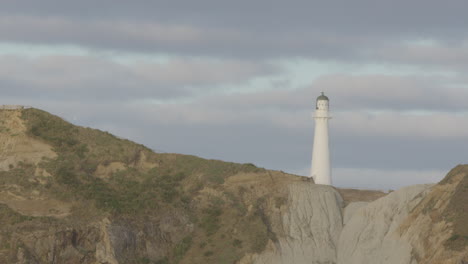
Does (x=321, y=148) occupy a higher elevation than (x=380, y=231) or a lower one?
higher

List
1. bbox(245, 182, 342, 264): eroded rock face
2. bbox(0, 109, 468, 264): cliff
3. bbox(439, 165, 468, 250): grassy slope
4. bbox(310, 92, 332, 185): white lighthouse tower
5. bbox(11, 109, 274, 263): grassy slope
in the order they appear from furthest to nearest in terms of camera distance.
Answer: bbox(310, 92, 332, 185): white lighthouse tower < bbox(245, 182, 342, 264): eroded rock face < bbox(11, 109, 274, 263): grassy slope < bbox(0, 109, 468, 264): cliff < bbox(439, 165, 468, 250): grassy slope

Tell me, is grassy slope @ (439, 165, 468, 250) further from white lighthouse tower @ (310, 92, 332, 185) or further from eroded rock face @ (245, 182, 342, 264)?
white lighthouse tower @ (310, 92, 332, 185)

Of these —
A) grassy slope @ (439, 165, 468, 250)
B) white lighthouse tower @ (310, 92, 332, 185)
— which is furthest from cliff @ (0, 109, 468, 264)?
white lighthouse tower @ (310, 92, 332, 185)

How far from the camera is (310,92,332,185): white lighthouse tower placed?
92.9m

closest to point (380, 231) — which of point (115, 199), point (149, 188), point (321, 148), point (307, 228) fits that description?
point (307, 228)

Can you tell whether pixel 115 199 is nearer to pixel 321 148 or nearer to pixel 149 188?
pixel 149 188

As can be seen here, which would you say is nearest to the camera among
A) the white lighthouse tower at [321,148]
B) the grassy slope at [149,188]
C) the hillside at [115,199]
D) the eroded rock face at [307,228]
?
the hillside at [115,199]

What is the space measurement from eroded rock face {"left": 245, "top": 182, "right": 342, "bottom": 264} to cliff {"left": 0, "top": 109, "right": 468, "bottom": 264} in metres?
0.09

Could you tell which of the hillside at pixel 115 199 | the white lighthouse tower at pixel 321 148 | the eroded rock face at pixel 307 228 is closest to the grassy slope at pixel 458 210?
the eroded rock face at pixel 307 228

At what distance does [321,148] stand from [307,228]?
18.6 metres

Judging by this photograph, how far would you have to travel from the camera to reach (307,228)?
249ft

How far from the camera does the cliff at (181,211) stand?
6888 cm

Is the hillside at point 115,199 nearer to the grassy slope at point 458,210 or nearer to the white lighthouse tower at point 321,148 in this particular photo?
the white lighthouse tower at point 321,148

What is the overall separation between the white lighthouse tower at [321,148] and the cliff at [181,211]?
40.7 feet
